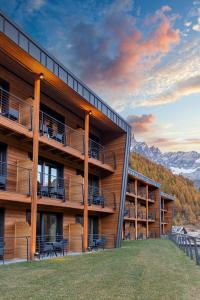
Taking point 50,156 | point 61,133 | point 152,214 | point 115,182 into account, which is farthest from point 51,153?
point 152,214

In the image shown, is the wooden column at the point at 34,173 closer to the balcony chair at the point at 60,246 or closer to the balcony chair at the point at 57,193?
the balcony chair at the point at 60,246

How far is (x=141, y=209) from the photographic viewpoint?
35531mm

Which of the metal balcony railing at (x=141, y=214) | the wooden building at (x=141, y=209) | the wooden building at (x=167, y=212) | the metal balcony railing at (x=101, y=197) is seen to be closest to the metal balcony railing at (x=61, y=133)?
the metal balcony railing at (x=101, y=197)

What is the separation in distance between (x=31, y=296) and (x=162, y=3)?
53.2ft

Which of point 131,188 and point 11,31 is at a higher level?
point 11,31

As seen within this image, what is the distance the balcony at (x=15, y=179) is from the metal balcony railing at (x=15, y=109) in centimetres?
168

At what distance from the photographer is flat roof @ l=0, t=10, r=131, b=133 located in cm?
1106

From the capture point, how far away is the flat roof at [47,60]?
11.1 meters

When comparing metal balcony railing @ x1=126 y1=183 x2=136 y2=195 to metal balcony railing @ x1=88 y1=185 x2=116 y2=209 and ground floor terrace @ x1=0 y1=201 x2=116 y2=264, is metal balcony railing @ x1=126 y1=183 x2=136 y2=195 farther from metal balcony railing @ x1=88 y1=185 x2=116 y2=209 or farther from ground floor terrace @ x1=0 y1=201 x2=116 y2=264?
ground floor terrace @ x1=0 y1=201 x2=116 y2=264

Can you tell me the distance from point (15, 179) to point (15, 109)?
9.12ft

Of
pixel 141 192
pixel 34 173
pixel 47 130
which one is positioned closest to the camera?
pixel 34 173

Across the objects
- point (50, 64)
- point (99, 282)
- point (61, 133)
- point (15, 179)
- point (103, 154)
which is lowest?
point (99, 282)

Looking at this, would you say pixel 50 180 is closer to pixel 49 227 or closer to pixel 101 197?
pixel 49 227

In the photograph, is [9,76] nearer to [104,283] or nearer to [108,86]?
[104,283]
